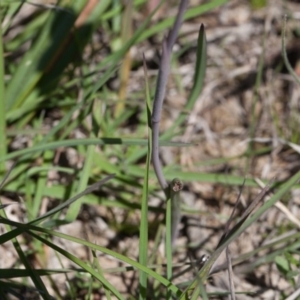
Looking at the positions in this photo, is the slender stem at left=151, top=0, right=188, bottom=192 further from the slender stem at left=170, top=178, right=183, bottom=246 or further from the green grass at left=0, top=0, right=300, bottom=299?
the green grass at left=0, top=0, right=300, bottom=299

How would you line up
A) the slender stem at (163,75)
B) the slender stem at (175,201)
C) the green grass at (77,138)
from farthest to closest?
1. the green grass at (77,138)
2. the slender stem at (175,201)
3. the slender stem at (163,75)

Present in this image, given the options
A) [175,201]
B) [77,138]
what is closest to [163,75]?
[175,201]

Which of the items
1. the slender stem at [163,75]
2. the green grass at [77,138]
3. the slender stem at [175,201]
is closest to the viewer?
the slender stem at [163,75]

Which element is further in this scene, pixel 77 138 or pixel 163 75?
pixel 77 138

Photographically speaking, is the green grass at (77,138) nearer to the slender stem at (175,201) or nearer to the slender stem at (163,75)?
the slender stem at (175,201)

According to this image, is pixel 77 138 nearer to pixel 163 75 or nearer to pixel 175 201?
pixel 175 201

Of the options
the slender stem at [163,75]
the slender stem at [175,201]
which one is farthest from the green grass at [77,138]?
the slender stem at [163,75]

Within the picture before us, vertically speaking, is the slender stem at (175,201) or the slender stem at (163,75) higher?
the slender stem at (163,75)

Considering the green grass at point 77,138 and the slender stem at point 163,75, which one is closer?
the slender stem at point 163,75

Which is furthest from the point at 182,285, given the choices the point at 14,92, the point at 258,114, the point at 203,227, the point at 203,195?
the point at 258,114

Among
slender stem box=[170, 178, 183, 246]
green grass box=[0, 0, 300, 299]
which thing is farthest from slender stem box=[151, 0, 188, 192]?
green grass box=[0, 0, 300, 299]

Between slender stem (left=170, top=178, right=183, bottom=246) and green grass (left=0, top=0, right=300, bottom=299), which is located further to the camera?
green grass (left=0, top=0, right=300, bottom=299)
